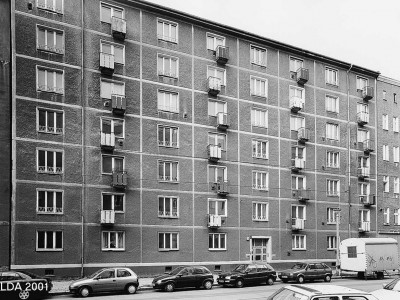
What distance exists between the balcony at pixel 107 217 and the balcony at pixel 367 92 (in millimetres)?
30458

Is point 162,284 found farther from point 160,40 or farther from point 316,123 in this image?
point 316,123

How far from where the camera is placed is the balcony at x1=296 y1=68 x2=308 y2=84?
44.4 m

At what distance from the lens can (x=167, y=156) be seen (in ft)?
121

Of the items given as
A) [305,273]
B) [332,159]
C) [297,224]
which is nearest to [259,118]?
[332,159]

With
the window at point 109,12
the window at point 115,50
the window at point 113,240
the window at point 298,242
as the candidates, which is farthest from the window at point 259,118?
the window at point 113,240

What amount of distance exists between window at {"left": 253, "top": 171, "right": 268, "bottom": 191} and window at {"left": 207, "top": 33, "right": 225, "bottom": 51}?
11596mm

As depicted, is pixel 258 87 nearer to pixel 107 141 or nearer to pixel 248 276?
pixel 107 141

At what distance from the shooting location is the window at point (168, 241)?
36.0 metres

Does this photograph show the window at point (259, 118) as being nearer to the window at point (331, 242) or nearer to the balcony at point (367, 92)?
the window at point (331, 242)

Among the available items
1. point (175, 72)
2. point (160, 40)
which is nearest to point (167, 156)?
point (175, 72)

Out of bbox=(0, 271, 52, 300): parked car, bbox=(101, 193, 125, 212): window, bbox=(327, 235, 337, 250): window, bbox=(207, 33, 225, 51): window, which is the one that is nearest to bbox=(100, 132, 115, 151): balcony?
bbox=(101, 193, 125, 212): window

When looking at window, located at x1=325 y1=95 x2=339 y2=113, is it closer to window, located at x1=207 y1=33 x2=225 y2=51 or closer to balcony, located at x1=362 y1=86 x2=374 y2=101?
balcony, located at x1=362 y1=86 x2=374 y2=101

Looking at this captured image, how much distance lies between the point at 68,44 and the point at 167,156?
1120 centimetres

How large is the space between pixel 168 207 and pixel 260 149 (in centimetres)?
1050
